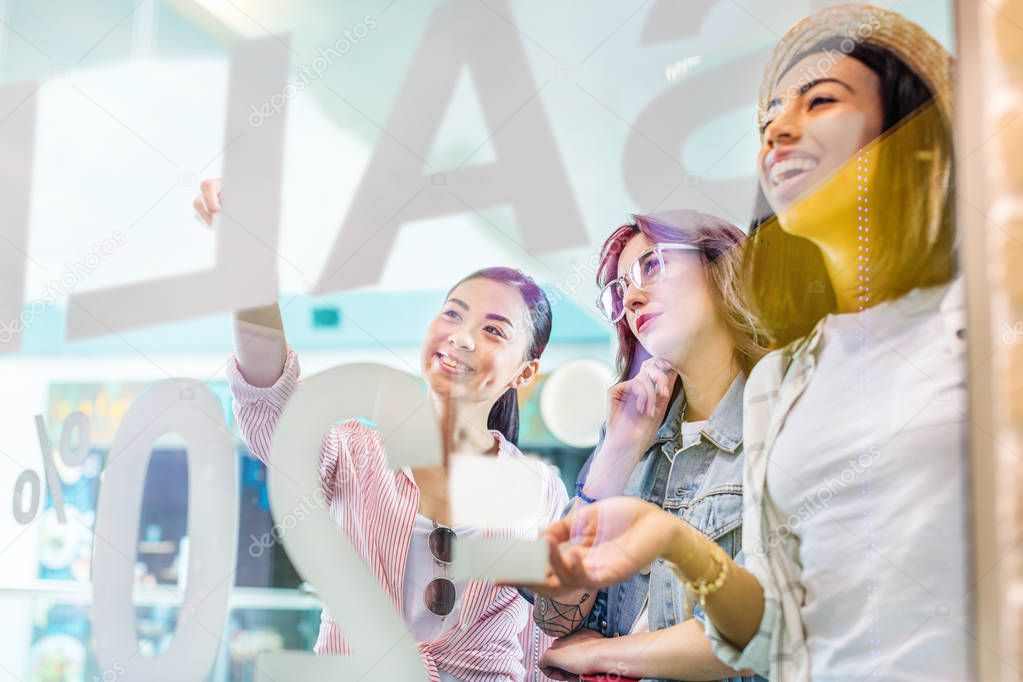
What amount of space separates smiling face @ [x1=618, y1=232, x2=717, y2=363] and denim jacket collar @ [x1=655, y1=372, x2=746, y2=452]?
Result: 0.32ft

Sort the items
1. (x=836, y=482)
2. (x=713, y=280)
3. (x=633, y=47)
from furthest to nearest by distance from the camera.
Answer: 1. (x=633, y=47)
2. (x=713, y=280)
3. (x=836, y=482)

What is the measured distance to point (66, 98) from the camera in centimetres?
186

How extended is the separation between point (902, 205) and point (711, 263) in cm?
34

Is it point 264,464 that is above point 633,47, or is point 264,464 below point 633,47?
below

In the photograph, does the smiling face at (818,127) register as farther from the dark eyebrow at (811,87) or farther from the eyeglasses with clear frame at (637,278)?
the eyeglasses with clear frame at (637,278)

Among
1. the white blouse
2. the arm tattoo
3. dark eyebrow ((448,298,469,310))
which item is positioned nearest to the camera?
the white blouse

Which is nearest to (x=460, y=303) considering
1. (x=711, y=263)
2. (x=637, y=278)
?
(x=637, y=278)

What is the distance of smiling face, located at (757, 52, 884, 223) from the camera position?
1.52 metres

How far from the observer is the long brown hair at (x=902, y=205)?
1.51 meters

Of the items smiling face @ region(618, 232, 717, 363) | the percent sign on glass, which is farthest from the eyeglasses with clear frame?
the percent sign on glass

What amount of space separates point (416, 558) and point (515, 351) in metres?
0.42

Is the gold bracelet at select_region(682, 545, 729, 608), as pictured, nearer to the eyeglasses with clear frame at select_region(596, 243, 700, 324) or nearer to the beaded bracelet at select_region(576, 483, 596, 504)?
the beaded bracelet at select_region(576, 483, 596, 504)

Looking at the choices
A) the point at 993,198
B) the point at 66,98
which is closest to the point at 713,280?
the point at 993,198

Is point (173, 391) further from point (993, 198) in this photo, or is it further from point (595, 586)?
point (993, 198)
